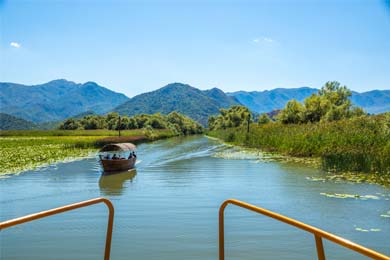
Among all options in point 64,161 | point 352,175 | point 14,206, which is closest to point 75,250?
point 14,206

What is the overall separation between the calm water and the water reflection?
46mm

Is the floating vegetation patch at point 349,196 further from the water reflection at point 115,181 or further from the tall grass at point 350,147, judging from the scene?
the water reflection at point 115,181

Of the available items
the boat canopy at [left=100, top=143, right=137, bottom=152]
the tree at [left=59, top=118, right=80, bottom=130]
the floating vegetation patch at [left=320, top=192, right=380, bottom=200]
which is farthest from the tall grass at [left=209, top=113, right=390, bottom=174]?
the tree at [left=59, top=118, right=80, bottom=130]

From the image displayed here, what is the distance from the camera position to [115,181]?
57.4 ft

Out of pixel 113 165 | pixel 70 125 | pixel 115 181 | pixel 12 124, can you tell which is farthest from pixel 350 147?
pixel 12 124

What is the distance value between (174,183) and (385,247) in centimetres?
1002

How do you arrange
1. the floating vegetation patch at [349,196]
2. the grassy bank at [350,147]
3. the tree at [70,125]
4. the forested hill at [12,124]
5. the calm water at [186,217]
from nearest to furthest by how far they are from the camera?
1. the calm water at [186,217]
2. the floating vegetation patch at [349,196]
3. the grassy bank at [350,147]
4. the tree at [70,125]
5. the forested hill at [12,124]

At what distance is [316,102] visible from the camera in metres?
51.4

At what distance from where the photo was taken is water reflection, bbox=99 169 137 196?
1491 cm

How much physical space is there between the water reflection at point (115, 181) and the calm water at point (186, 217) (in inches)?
1.8

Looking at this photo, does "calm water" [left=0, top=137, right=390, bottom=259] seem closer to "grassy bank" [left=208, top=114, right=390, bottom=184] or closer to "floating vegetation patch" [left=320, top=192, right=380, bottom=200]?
"floating vegetation patch" [left=320, top=192, right=380, bottom=200]

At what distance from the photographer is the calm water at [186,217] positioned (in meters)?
7.75

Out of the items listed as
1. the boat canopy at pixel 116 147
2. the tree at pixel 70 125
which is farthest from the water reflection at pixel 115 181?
the tree at pixel 70 125

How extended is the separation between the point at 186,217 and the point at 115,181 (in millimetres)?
8042
